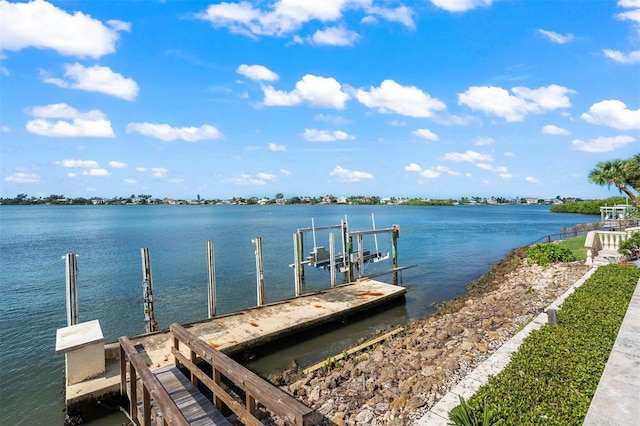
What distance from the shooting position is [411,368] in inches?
303

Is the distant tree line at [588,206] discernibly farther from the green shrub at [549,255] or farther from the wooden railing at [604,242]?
the wooden railing at [604,242]

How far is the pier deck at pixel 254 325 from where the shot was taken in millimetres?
7473

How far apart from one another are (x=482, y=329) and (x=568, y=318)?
88.2 inches

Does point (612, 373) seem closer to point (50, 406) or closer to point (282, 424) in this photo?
point (282, 424)

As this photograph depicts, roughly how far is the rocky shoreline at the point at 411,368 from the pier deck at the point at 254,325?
1786 mm

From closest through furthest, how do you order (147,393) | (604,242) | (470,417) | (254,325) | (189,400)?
(470,417), (147,393), (189,400), (254,325), (604,242)

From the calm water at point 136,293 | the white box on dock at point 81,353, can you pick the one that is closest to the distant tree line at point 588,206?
the calm water at point 136,293

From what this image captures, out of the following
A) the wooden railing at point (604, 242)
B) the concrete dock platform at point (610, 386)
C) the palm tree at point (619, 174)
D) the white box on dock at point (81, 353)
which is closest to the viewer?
→ the concrete dock platform at point (610, 386)

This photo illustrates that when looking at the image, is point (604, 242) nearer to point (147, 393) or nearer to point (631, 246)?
point (631, 246)

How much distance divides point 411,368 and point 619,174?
113ft

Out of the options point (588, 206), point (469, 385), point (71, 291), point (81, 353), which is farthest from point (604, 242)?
point (588, 206)

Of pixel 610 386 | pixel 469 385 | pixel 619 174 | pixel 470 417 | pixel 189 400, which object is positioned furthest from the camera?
pixel 619 174

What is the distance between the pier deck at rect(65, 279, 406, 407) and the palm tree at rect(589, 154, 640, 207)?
27.0m

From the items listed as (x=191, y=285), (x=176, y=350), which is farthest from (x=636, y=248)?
(x=191, y=285)
